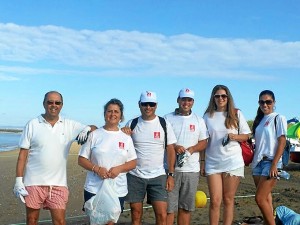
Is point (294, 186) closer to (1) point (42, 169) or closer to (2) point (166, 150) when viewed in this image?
(2) point (166, 150)

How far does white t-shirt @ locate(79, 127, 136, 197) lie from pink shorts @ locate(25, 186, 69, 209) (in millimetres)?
304

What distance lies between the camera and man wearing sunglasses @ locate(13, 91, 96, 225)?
202 inches

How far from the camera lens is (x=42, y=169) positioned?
16.9 feet

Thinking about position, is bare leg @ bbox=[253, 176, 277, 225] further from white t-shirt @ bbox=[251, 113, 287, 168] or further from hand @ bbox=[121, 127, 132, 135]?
hand @ bbox=[121, 127, 132, 135]

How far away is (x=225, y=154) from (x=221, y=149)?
0.28 ft

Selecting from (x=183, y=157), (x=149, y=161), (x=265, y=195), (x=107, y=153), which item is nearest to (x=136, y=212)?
(x=149, y=161)

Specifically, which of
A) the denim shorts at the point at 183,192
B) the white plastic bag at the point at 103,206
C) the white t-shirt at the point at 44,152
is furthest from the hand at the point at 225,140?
the white t-shirt at the point at 44,152

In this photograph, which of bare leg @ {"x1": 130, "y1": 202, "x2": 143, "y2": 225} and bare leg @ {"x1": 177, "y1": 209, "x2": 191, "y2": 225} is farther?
bare leg @ {"x1": 177, "y1": 209, "x2": 191, "y2": 225}

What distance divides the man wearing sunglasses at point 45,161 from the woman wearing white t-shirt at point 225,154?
1842 millimetres

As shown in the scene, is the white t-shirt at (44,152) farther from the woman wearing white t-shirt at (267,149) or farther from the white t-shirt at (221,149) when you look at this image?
the woman wearing white t-shirt at (267,149)

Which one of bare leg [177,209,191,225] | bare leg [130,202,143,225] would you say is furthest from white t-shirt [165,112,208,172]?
bare leg [130,202,143,225]

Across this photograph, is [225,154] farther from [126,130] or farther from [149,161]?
[126,130]

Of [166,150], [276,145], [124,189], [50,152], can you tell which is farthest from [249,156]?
[50,152]

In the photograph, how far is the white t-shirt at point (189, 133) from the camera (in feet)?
19.6
